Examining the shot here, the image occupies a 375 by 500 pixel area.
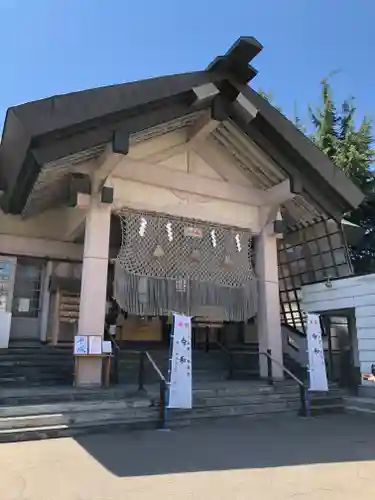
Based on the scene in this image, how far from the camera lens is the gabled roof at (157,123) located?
24.0ft

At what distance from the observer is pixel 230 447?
5438 millimetres

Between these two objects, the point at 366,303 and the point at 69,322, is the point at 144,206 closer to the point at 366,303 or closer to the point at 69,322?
the point at 69,322

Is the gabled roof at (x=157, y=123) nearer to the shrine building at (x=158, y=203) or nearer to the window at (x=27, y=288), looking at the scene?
the shrine building at (x=158, y=203)

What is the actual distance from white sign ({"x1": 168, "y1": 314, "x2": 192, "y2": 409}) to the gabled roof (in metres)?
3.72

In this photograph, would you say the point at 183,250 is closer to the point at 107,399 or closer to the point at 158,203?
the point at 158,203

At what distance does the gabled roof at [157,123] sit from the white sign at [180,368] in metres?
3.72

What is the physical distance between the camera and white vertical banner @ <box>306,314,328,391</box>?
8.38 m

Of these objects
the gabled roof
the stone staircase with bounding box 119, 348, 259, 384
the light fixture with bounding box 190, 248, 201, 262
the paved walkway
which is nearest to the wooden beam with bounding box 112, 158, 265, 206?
the gabled roof

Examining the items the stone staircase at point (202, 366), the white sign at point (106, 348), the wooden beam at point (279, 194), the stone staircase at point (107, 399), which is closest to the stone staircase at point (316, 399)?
the stone staircase at point (107, 399)

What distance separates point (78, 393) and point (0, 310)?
180 inches

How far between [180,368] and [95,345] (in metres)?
1.90

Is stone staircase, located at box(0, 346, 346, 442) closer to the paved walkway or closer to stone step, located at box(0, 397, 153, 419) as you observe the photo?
stone step, located at box(0, 397, 153, 419)

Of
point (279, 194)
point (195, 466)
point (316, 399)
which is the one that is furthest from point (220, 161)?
point (195, 466)

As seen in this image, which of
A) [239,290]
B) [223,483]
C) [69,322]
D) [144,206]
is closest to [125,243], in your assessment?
[144,206]
